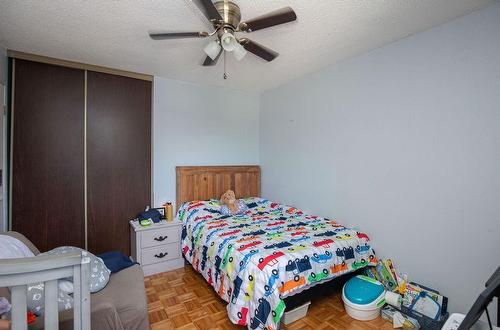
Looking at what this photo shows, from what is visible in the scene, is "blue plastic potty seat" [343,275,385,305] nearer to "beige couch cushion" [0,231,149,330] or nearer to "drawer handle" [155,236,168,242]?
→ "beige couch cushion" [0,231,149,330]

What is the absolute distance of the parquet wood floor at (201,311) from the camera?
1.90 meters

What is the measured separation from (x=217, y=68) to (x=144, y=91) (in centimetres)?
102

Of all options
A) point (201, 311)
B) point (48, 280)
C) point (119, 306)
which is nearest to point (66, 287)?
point (119, 306)

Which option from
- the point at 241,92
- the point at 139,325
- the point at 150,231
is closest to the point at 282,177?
the point at 241,92

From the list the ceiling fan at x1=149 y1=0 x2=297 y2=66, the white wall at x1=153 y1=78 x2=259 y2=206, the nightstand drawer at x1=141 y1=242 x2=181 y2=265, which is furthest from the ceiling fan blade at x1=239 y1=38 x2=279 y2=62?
the nightstand drawer at x1=141 y1=242 x2=181 y2=265

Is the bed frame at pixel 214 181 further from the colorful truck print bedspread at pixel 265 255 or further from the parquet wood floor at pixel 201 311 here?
the parquet wood floor at pixel 201 311

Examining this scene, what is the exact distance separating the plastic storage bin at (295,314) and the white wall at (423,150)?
943 mm

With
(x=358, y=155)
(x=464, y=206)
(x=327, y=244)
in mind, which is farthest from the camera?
(x=358, y=155)

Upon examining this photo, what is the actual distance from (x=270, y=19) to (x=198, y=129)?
2.21 metres

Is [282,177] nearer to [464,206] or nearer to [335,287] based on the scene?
[335,287]

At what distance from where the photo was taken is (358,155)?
2482 mm

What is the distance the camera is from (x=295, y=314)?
1.94m

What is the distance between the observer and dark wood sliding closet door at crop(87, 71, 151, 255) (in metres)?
2.76

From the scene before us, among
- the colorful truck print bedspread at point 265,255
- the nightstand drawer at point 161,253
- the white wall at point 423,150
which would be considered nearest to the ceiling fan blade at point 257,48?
the white wall at point 423,150
